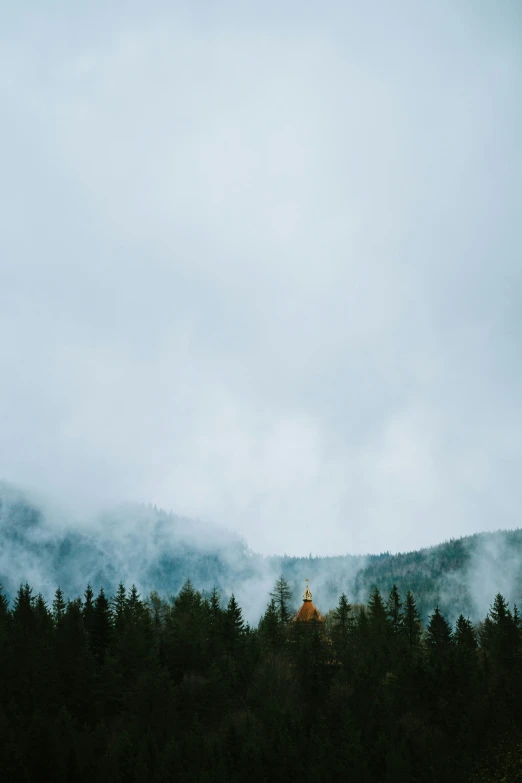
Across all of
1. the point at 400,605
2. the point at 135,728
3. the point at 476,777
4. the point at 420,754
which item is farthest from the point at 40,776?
the point at 400,605

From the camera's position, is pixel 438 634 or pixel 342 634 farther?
pixel 342 634

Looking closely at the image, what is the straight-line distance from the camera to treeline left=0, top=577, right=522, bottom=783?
35.8m

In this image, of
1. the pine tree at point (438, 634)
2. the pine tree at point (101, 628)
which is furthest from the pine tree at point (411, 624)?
the pine tree at point (101, 628)

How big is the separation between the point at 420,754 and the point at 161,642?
26133mm

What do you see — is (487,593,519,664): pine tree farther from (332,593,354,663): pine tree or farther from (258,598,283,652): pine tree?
(258,598,283,652): pine tree

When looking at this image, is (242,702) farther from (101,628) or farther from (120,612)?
(120,612)

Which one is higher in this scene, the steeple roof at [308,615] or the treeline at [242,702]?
the steeple roof at [308,615]

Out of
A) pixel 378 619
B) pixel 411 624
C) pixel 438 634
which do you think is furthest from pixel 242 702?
pixel 378 619

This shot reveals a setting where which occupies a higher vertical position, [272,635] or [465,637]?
Answer: [272,635]

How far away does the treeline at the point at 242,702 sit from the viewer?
35.8 m

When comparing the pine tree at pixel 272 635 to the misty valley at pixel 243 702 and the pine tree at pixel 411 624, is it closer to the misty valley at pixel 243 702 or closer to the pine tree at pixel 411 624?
the misty valley at pixel 243 702

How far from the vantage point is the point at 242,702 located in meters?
51.1

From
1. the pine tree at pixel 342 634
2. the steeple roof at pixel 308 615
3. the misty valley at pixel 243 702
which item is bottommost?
the misty valley at pixel 243 702


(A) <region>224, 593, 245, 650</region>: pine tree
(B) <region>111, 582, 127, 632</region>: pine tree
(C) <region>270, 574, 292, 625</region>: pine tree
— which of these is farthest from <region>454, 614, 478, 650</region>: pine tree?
(B) <region>111, 582, 127, 632</region>: pine tree
